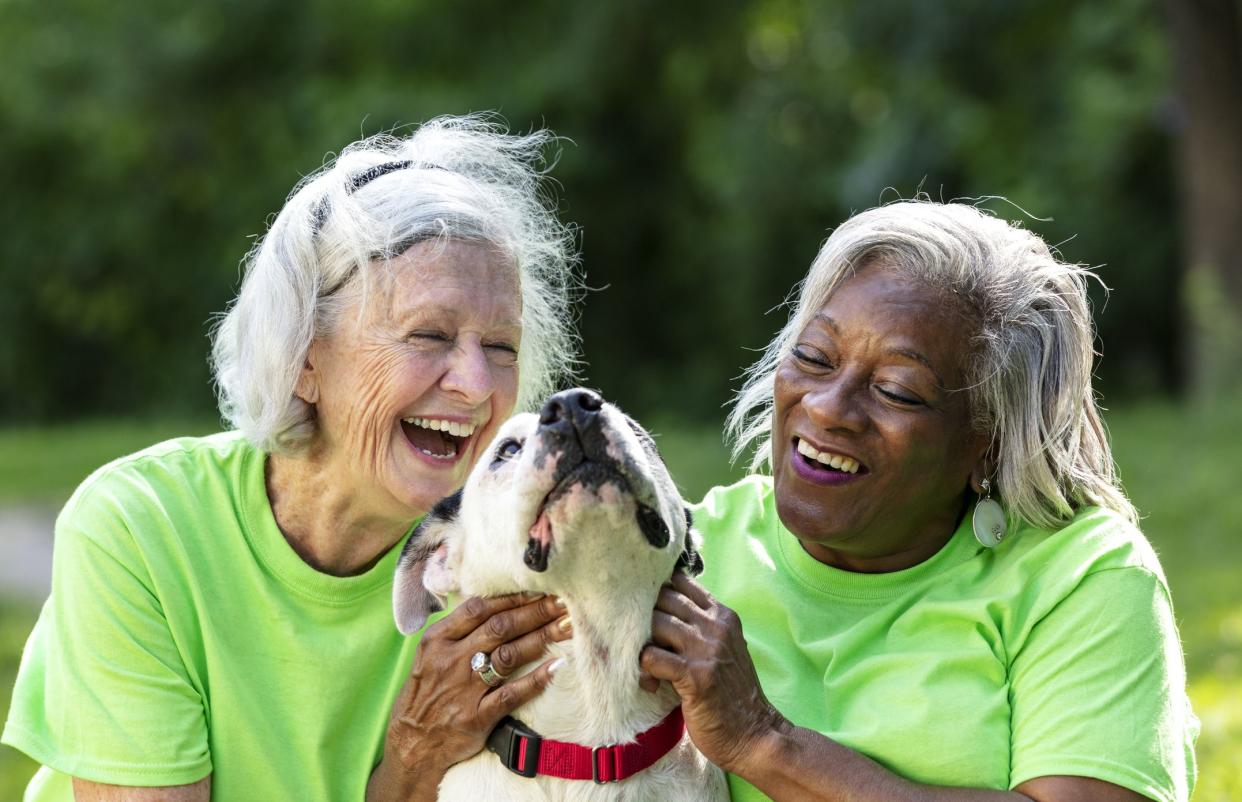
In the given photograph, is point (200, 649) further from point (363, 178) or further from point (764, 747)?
point (764, 747)

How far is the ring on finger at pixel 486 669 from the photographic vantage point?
3.36 meters

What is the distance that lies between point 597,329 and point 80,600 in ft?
55.3

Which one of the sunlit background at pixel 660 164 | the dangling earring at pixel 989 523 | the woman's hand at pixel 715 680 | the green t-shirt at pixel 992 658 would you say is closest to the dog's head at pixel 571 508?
the woman's hand at pixel 715 680

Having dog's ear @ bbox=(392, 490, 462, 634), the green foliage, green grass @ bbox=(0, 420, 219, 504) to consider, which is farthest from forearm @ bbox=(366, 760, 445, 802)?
the green foliage

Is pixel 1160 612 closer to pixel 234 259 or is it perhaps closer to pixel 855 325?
pixel 855 325

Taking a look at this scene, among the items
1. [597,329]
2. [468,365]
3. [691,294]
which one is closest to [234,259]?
[597,329]

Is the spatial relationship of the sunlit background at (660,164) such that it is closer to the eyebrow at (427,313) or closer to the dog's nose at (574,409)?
the eyebrow at (427,313)

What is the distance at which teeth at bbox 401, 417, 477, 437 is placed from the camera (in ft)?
12.4

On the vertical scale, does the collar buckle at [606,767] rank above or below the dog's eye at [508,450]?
below

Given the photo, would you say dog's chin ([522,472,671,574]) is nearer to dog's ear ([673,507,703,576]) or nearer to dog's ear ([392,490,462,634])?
dog's ear ([673,507,703,576])

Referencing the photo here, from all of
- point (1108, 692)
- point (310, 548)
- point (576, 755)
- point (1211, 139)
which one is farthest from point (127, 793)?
point (1211, 139)

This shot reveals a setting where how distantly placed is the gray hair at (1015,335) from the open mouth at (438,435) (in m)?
0.92

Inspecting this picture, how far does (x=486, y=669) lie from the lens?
336 centimetres

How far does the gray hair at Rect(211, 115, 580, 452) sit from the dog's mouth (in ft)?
2.96
